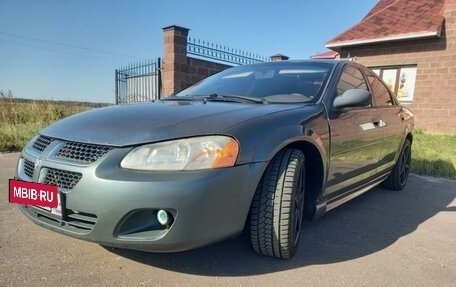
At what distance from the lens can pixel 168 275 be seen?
214cm

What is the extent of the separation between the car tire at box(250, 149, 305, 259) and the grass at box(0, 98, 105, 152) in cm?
592

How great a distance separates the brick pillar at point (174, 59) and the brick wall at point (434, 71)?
6109 millimetres

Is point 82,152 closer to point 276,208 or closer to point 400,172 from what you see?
point 276,208

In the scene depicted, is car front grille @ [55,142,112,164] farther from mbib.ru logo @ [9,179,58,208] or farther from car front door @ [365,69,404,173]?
car front door @ [365,69,404,173]

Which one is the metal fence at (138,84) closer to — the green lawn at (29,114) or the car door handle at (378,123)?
the green lawn at (29,114)

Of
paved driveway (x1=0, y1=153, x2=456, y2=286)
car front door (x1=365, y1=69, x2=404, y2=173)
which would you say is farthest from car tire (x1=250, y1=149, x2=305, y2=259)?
car front door (x1=365, y1=69, x2=404, y2=173)

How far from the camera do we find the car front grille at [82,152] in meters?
1.95

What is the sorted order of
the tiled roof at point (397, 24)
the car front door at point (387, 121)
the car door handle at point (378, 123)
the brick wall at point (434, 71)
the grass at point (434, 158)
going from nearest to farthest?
the car door handle at point (378, 123) → the car front door at point (387, 121) → the grass at point (434, 158) → the brick wall at point (434, 71) → the tiled roof at point (397, 24)

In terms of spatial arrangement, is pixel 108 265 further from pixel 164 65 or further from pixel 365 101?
pixel 164 65

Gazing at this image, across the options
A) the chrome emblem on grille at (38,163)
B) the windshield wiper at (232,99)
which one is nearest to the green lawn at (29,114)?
the windshield wiper at (232,99)

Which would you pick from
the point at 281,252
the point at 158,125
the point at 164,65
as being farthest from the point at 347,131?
the point at 164,65

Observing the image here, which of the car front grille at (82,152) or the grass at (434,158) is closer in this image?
the car front grille at (82,152)

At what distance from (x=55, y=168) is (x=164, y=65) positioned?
719cm

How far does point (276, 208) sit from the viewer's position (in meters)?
2.21
